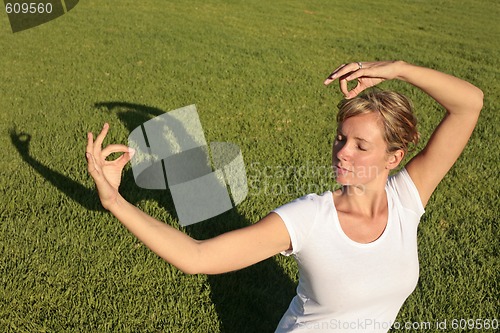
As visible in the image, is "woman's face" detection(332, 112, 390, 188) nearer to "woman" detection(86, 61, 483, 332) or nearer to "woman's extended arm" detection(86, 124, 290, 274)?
"woman" detection(86, 61, 483, 332)

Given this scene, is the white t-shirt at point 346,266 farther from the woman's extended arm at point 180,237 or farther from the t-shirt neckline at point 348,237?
the woman's extended arm at point 180,237

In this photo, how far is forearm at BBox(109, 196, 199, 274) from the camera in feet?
6.15

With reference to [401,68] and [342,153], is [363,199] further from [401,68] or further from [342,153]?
[401,68]

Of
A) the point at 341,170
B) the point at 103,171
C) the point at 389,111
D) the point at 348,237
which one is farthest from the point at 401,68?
the point at 103,171

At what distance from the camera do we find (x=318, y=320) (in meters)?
2.60

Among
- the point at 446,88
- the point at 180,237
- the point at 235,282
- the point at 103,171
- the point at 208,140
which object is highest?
the point at 446,88

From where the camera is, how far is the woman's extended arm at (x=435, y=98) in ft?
8.09

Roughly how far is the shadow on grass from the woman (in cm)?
135

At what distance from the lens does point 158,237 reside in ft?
6.28

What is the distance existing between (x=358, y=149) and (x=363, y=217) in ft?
1.02

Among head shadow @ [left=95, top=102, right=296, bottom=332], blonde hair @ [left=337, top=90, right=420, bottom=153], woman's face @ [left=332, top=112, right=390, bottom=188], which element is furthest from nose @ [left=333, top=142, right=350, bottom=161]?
head shadow @ [left=95, top=102, right=296, bottom=332]

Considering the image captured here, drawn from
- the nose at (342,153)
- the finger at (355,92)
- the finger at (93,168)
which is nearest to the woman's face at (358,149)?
the nose at (342,153)

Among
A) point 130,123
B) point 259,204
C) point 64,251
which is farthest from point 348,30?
point 64,251

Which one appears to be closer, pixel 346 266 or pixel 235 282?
pixel 346 266
